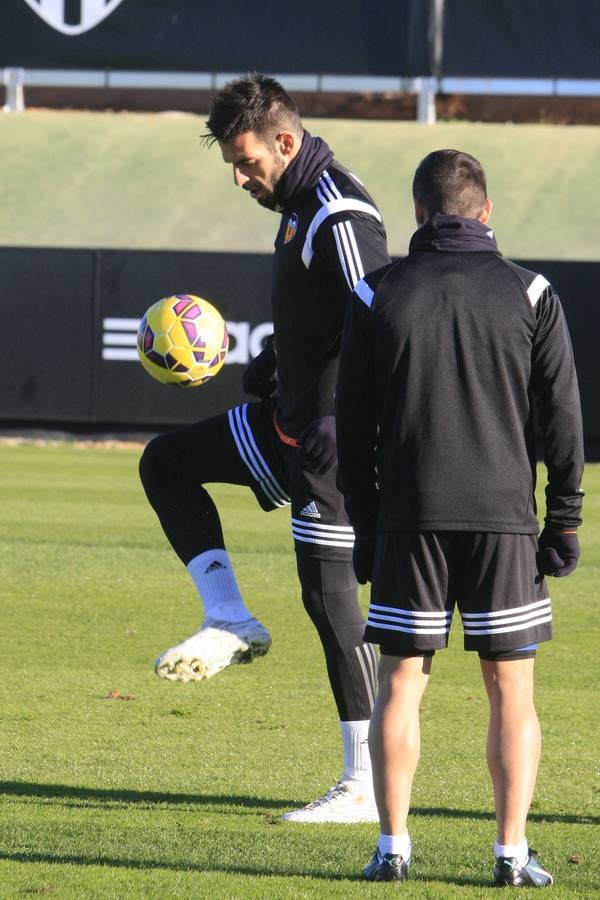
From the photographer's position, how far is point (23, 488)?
1576cm

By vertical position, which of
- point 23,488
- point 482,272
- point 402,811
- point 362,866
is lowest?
point 23,488

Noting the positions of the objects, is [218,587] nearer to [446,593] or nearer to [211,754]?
[211,754]

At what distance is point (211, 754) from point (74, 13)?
19.3 metres

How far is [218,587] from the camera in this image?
542cm

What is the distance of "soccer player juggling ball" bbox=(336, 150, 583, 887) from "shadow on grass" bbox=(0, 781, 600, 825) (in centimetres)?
106

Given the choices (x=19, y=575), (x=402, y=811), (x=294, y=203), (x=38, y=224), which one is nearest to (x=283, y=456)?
(x=294, y=203)

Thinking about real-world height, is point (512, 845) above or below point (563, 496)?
below

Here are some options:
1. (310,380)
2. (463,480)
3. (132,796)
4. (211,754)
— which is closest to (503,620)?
(463,480)

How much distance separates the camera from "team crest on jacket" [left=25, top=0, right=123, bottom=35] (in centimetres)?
2289

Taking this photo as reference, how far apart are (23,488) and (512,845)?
1239 cm

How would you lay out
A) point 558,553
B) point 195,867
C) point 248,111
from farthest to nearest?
point 248,111
point 195,867
point 558,553

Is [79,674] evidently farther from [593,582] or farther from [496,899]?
[593,582]

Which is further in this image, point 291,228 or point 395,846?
point 291,228

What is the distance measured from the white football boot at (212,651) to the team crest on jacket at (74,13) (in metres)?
19.4
